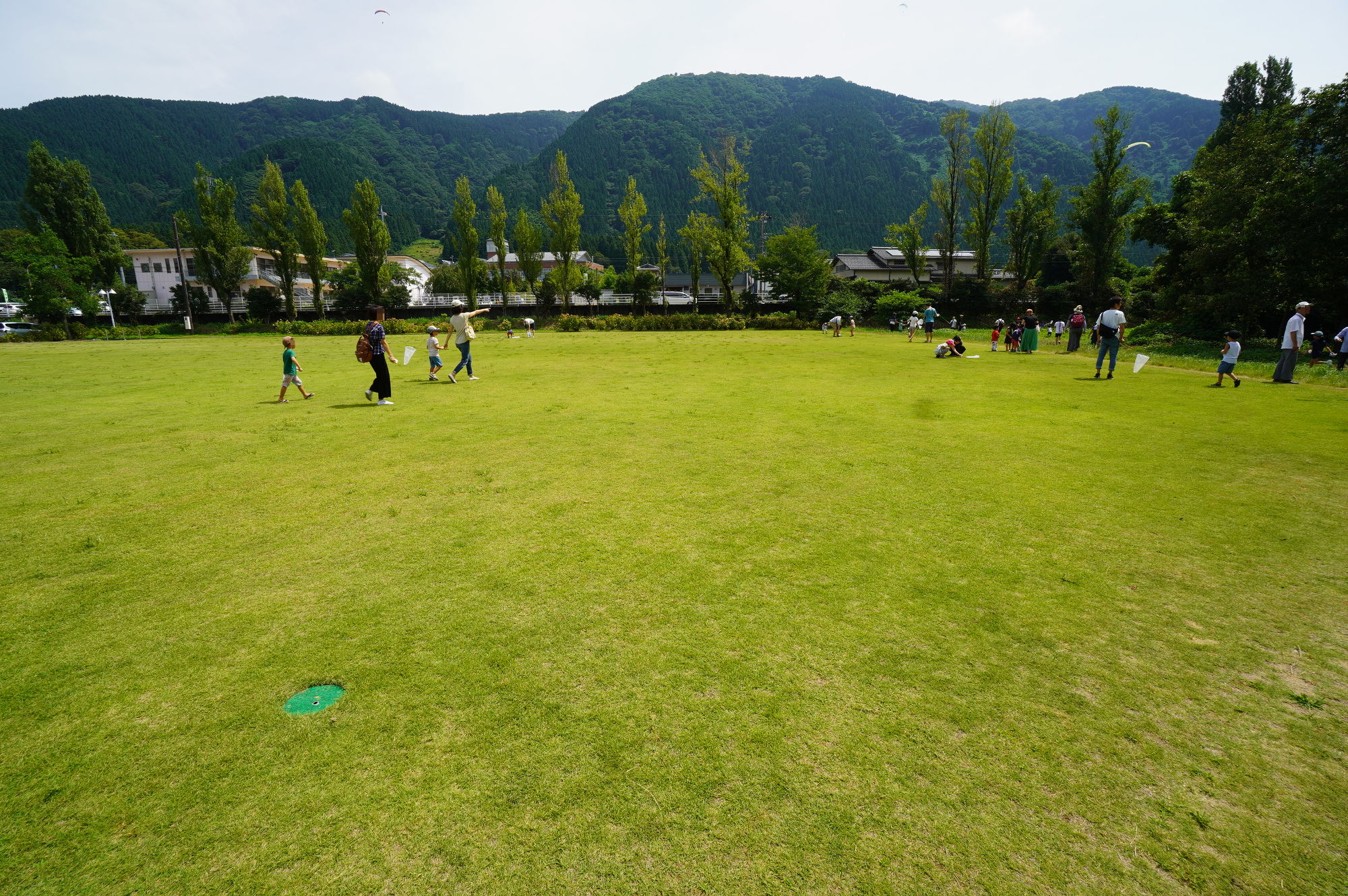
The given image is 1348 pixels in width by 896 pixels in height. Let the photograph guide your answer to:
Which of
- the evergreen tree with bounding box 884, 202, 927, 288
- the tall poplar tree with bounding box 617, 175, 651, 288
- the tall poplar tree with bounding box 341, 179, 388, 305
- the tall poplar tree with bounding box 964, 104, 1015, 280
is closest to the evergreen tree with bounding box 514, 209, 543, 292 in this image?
the tall poplar tree with bounding box 617, 175, 651, 288

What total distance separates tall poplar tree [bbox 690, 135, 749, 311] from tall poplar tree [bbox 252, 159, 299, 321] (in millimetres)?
37052

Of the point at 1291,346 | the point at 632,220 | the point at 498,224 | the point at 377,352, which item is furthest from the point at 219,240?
the point at 1291,346

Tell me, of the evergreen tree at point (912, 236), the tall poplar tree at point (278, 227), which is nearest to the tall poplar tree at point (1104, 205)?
the evergreen tree at point (912, 236)

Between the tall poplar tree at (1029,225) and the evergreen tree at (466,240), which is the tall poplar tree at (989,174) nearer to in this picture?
the tall poplar tree at (1029,225)

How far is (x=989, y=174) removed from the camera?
182 ft

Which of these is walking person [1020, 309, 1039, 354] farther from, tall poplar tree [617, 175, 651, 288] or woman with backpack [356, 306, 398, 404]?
tall poplar tree [617, 175, 651, 288]

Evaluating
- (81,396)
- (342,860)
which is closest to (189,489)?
(342,860)

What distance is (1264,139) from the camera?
1021 inches

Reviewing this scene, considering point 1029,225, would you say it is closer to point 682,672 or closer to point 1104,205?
point 1104,205

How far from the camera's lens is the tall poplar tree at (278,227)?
53.4m

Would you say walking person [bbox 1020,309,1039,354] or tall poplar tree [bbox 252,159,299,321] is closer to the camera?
walking person [bbox 1020,309,1039,354]

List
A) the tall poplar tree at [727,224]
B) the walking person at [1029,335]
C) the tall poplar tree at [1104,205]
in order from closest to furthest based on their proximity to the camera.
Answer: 1. the walking person at [1029,335]
2. the tall poplar tree at [1104,205]
3. the tall poplar tree at [727,224]

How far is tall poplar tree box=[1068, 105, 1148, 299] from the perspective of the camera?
46562mm

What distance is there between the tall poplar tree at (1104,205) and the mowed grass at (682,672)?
4812cm
